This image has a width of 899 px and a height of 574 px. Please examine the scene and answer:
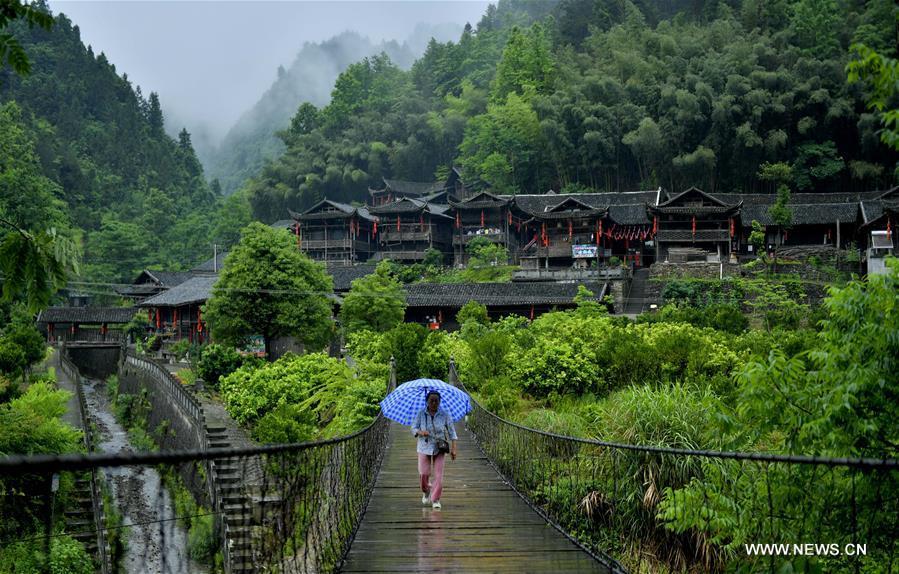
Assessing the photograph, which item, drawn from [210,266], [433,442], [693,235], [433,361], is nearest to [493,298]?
[693,235]

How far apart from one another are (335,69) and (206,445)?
15650cm

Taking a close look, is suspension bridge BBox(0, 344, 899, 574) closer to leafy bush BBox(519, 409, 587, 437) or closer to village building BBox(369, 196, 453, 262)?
leafy bush BBox(519, 409, 587, 437)

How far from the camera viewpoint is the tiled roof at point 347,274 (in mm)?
44062

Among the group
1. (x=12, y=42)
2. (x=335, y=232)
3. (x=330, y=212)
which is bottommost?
(x=12, y=42)

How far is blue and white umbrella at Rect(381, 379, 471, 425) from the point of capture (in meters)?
10.3

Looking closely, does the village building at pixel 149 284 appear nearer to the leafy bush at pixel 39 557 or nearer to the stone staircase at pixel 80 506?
the stone staircase at pixel 80 506

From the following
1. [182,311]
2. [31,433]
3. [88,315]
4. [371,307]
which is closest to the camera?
[31,433]

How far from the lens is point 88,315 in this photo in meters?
45.1

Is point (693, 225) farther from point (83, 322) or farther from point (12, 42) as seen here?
point (12, 42)

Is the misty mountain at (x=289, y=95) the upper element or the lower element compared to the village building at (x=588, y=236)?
upper

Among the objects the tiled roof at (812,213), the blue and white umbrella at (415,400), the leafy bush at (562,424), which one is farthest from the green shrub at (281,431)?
the tiled roof at (812,213)

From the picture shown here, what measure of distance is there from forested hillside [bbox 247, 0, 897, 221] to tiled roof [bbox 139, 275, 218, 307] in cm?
2619

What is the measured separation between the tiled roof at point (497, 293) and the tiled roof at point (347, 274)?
6.17 m

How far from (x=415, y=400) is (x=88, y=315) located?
40392 mm
